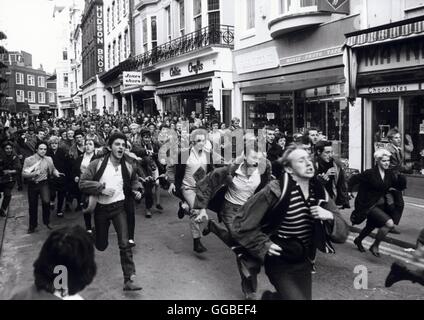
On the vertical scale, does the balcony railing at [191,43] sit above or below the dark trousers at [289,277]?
above

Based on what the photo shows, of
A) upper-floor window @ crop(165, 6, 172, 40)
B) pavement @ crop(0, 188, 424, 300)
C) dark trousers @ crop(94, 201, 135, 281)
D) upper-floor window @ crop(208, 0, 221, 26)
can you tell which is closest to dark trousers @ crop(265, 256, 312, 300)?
pavement @ crop(0, 188, 424, 300)

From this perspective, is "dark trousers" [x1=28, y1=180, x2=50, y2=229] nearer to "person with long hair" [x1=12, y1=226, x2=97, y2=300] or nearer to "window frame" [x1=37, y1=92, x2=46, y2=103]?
"person with long hair" [x1=12, y1=226, x2=97, y2=300]

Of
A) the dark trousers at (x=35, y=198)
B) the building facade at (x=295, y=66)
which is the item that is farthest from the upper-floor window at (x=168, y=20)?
the dark trousers at (x=35, y=198)

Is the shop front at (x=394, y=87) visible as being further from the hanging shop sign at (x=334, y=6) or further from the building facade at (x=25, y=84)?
the building facade at (x=25, y=84)

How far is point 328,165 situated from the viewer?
700 cm

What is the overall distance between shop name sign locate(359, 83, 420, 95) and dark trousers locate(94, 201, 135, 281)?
7.76 m

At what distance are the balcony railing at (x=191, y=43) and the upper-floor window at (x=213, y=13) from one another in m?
0.49

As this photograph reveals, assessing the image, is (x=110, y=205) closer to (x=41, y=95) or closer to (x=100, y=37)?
(x=100, y=37)

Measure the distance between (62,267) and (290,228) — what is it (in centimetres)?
183

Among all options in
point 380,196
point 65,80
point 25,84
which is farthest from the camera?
point 25,84

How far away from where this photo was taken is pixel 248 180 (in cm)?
568

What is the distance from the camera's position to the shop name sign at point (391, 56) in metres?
10.5

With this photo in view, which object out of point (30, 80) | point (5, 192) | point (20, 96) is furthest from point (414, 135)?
point (30, 80)
